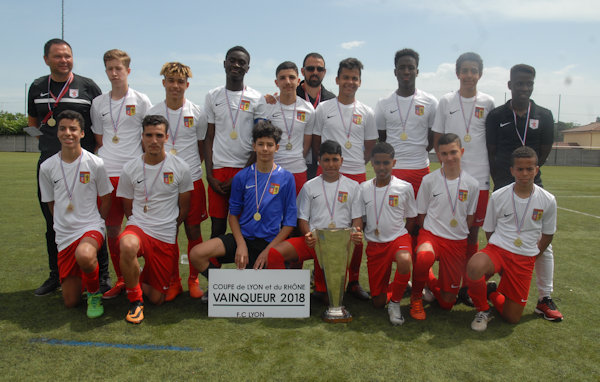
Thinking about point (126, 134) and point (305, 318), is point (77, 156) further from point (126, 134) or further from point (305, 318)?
point (305, 318)

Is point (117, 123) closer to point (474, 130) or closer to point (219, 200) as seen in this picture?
point (219, 200)

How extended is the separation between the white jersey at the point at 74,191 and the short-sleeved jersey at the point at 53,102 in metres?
0.42

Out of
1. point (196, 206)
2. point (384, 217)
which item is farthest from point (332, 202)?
point (196, 206)

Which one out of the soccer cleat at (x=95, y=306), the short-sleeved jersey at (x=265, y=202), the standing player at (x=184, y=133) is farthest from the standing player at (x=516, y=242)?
the soccer cleat at (x=95, y=306)

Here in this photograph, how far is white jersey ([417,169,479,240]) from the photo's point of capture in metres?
3.83

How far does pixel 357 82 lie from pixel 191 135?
1682 millimetres

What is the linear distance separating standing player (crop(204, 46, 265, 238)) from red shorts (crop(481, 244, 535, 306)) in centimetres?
235

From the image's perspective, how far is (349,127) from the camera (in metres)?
4.35

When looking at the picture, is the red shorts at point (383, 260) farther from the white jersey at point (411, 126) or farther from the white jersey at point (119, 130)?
the white jersey at point (119, 130)

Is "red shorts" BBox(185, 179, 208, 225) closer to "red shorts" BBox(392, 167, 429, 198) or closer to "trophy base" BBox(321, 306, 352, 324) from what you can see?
"trophy base" BBox(321, 306, 352, 324)

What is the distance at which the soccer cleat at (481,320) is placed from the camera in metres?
3.38

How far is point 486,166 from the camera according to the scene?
4.13 metres

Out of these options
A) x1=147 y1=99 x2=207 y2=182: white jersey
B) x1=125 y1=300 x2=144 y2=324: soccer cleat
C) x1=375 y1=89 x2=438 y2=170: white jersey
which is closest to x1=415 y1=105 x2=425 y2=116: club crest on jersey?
x1=375 y1=89 x2=438 y2=170: white jersey

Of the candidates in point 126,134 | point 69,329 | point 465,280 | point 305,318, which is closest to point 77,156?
point 126,134
